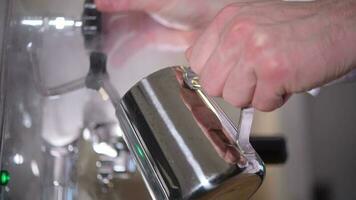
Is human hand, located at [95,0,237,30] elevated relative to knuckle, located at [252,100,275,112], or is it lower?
lower

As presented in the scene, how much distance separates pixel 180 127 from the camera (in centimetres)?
39

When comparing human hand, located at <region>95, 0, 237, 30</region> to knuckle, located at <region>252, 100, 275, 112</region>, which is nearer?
knuckle, located at <region>252, 100, 275, 112</region>

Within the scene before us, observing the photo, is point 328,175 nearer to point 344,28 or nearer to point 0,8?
point 344,28

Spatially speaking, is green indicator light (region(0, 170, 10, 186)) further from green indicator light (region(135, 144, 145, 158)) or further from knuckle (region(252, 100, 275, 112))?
knuckle (region(252, 100, 275, 112))

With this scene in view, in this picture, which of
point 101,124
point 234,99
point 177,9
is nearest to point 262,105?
point 234,99

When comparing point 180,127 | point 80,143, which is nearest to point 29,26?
point 80,143

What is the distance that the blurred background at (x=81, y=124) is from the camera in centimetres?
51

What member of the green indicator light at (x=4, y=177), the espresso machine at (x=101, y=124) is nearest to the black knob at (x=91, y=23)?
the espresso machine at (x=101, y=124)

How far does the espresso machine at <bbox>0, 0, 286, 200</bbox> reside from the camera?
38cm

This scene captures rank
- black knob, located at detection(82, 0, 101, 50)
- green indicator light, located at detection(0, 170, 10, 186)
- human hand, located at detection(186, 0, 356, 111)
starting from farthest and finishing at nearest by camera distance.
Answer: black knob, located at detection(82, 0, 101, 50) < green indicator light, located at detection(0, 170, 10, 186) < human hand, located at detection(186, 0, 356, 111)

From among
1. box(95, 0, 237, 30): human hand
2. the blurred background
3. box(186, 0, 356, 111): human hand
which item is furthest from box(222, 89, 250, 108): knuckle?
box(95, 0, 237, 30): human hand

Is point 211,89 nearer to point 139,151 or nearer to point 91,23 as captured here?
point 139,151

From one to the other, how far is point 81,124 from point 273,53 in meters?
0.27

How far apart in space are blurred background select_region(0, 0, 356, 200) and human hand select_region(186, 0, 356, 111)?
6.4 inches
